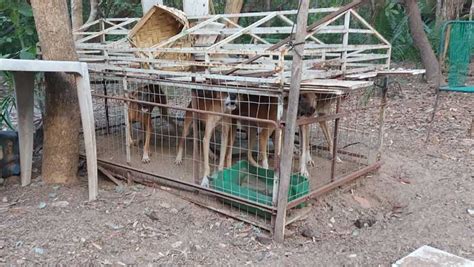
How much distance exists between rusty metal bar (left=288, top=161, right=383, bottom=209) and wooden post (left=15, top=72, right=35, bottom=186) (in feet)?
8.84

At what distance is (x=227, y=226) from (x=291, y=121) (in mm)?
1137

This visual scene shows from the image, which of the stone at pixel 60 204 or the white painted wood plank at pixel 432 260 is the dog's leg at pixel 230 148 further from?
the white painted wood plank at pixel 432 260

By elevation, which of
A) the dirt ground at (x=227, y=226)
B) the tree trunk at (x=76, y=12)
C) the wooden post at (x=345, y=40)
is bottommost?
the dirt ground at (x=227, y=226)

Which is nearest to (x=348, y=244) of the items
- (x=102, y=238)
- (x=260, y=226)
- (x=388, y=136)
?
(x=260, y=226)

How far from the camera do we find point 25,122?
14.3 feet

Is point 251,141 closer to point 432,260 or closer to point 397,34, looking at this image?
point 432,260

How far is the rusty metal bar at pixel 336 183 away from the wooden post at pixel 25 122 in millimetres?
2695

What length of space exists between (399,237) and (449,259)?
1.91ft

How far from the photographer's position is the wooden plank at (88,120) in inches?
152

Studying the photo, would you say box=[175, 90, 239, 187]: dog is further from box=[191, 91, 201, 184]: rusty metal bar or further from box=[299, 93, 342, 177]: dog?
box=[299, 93, 342, 177]: dog

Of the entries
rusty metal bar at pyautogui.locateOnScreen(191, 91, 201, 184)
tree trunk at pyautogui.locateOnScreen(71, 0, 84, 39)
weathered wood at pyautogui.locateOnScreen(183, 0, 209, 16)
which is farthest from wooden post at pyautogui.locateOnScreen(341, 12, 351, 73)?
tree trunk at pyautogui.locateOnScreen(71, 0, 84, 39)

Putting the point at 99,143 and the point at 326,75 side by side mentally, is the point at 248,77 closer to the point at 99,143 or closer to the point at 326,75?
the point at 326,75

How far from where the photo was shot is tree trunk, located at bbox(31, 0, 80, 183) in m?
4.09

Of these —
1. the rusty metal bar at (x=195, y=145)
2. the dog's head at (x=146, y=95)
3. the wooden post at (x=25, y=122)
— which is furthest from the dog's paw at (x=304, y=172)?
the wooden post at (x=25, y=122)
